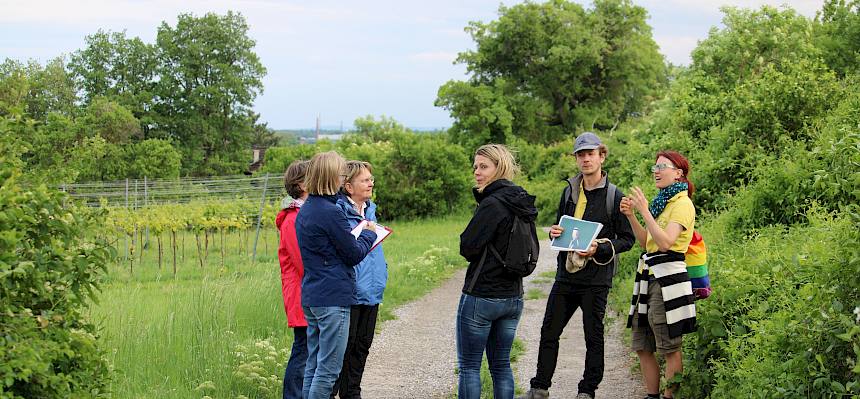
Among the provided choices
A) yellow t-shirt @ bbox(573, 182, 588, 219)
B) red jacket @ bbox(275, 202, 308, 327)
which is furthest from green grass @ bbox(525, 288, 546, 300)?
red jacket @ bbox(275, 202, 308, 327)

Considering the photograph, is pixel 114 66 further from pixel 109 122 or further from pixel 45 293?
pixel 45 293

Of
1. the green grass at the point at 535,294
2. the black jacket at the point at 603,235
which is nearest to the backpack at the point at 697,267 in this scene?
the black jacket at the point at 603,235

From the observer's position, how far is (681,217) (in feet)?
19.2

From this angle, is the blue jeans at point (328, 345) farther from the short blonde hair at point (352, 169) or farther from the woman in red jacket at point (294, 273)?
the short blonde hair at point (352, 169)

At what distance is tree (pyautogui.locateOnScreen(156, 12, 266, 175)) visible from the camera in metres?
52.9

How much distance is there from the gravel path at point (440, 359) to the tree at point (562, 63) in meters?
30.8

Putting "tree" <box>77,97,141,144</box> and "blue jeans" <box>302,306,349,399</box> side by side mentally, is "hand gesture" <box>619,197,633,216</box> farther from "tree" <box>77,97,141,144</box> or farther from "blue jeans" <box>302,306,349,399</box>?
"tree" <box>77,97,141,144</box>

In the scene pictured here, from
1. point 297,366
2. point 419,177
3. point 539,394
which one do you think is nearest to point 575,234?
point 539,394

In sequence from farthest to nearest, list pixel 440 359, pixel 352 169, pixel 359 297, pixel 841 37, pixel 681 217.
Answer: pixel 841 37
pixel 440 359
pixel 352 169
pixel 359 297
pixel 681 217

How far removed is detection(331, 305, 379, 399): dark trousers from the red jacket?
0.44 meters

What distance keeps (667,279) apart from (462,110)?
34444mm

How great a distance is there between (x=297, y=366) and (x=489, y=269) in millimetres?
1635

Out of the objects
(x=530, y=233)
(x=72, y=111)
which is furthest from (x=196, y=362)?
(x=72, y=111)

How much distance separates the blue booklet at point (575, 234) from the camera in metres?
6.01
